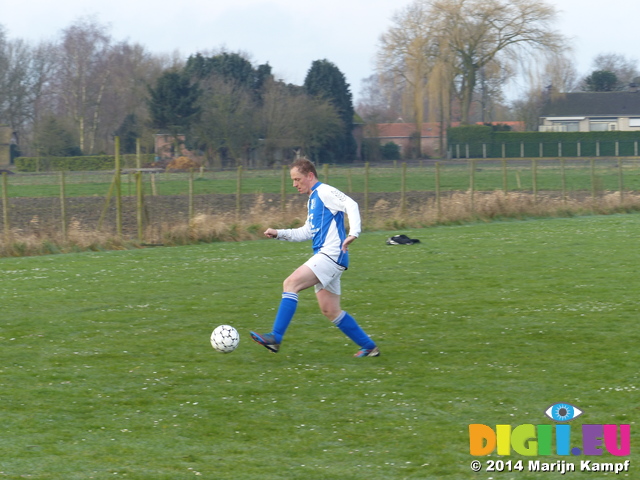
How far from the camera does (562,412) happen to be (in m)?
5.79

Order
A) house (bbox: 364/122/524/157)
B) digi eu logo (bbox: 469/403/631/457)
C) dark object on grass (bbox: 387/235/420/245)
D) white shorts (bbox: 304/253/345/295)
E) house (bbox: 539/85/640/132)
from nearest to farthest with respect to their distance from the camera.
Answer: digi eu logo (bbox: 469/403/631/457) → white shorts (bbox: 304/253/345/295) → dark object on grass (bbox: 387/235/420/245) → house (bbox: 364/122/524/157) → house (bbox: 539/85/640/132)

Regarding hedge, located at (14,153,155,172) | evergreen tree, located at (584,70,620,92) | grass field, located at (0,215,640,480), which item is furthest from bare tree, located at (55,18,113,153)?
grass field, located at (0,215,640,480)

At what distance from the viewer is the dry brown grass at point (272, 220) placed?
61.0 feet

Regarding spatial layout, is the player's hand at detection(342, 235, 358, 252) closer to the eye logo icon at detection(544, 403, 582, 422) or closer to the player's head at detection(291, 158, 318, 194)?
the player's head at detection(291, 158, 318, 194)

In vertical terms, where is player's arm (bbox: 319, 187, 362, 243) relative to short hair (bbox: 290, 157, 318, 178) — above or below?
below

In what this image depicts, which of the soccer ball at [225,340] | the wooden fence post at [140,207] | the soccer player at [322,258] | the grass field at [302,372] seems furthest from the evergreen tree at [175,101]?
the soccer player at [322,258]

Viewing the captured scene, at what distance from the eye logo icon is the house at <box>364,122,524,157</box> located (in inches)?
2525

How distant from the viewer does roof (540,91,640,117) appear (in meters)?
81.8

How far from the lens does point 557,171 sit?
1852 inches

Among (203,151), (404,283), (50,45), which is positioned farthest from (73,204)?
(50,45)

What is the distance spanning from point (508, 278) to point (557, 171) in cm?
3583

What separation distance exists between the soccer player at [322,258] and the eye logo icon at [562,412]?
2148 millimetres

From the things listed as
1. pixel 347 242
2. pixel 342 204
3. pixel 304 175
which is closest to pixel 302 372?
pixel 347 242

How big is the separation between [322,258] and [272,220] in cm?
1383
